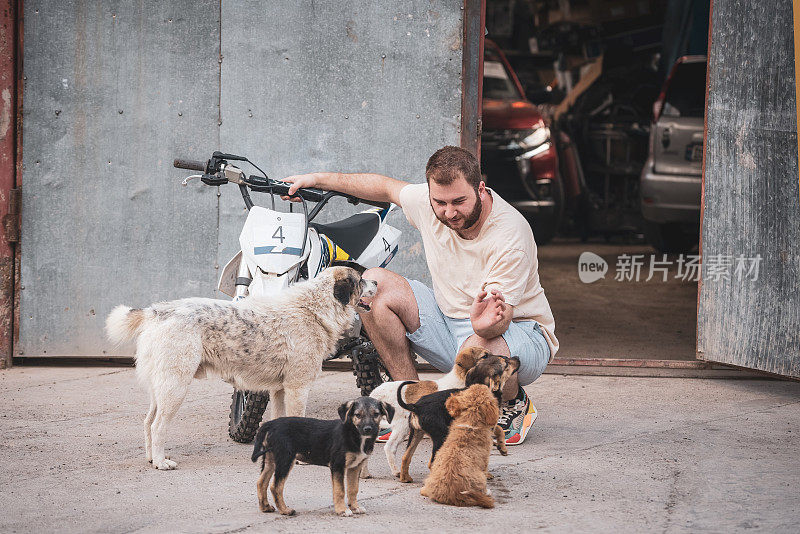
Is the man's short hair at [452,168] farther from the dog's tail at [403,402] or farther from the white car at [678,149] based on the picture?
the white car at [678,149]

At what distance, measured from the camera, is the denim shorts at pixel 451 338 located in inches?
165

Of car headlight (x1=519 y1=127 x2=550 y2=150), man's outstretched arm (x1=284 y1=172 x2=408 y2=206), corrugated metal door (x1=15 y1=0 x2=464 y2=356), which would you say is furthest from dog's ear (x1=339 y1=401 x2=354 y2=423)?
car headlight (x1=519 y1=127 x2=550 y2=150)

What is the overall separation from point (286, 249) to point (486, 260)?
3.05 ft

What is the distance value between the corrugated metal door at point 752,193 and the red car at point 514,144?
16.4ft

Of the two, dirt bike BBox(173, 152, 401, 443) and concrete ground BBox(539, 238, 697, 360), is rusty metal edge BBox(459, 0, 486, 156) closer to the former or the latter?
dirt bike BBox(173, 152, 401, 443)

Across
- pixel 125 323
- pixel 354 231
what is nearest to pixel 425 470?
pixel 354 231

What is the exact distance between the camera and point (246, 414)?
4.28m

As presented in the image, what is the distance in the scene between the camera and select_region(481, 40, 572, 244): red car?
10.7m

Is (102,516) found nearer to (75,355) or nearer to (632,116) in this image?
(75,355)

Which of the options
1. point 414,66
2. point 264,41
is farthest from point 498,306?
point 264,41

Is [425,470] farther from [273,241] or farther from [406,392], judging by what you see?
[273,241]

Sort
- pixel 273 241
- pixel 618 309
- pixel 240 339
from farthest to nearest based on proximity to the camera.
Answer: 1. pixel 618 309
2. pixel 273 241
3. pixel 240 339

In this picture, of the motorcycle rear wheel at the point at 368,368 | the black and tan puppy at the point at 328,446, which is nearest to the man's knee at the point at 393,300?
the motorcycle rear wheel at the point at 368,368

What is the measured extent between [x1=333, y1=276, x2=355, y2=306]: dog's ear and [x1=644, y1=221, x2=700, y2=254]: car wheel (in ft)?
27.3
